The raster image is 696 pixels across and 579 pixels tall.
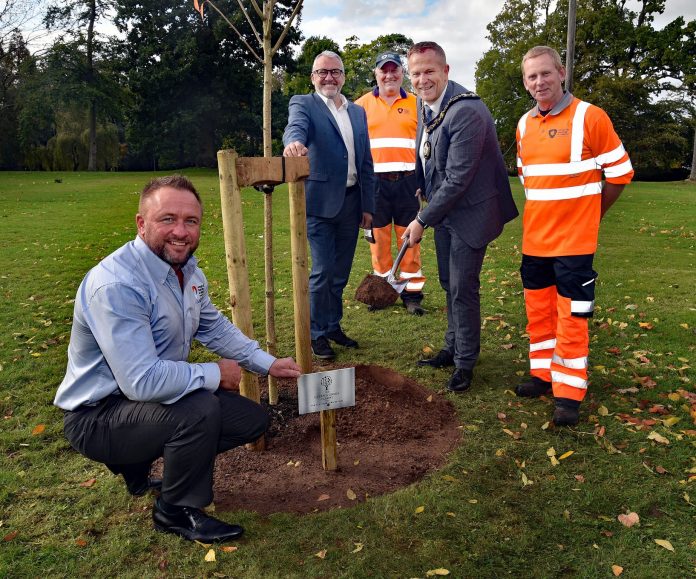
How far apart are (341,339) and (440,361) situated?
1.04 meters

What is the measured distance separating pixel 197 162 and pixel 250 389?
1526 inches

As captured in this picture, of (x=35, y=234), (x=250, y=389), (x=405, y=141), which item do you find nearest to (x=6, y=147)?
(x=35, y=234)

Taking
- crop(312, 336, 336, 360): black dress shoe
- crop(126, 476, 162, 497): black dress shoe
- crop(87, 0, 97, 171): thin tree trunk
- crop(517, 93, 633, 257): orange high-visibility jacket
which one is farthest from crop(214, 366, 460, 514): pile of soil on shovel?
crop(87, 0, 97, 171): thin tree trunk

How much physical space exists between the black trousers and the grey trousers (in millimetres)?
2361

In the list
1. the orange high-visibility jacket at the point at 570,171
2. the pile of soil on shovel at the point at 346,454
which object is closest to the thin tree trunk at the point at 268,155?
the pile of soil on shovel at the point at 346,454

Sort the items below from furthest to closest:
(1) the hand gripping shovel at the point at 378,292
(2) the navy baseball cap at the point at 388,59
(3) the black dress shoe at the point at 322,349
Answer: (1) the hand gripping shovel at the point at 378,292 → (2) the navy baseball cap at the point at 388,59 → (3) the black dress shoe at the point at 322,349

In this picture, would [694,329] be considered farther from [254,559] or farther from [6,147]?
[6,147]

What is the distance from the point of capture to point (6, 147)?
3831 centimetres

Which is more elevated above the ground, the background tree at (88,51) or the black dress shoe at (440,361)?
the background tree at (88,51)

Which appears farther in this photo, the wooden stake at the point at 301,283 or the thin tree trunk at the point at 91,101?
the thin tree trunk at the point at 91,101

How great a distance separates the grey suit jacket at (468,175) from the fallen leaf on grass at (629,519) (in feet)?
6.91

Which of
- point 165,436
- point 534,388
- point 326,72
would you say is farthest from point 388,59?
point 165,436

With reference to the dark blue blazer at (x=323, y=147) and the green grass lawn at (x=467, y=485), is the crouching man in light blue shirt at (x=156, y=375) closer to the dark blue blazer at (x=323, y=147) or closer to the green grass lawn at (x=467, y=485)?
the green grass lawn at (x=467, y=485)

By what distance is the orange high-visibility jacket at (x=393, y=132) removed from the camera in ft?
22.2
